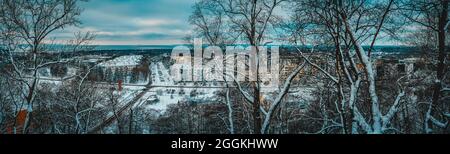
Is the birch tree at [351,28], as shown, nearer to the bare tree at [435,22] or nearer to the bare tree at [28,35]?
the bare tree at [435,22]

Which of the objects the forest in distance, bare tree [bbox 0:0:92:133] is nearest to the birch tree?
the forest in distance

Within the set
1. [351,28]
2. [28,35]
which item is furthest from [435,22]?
[28,35]

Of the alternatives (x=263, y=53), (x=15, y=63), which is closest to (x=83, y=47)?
(x=15, y=63)

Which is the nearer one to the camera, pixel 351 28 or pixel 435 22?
pixel 351 28

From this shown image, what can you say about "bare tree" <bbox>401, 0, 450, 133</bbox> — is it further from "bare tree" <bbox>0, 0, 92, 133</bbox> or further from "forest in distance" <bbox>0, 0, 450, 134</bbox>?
"bare tree" <bbox>0, 0, 92, 133</bbox>

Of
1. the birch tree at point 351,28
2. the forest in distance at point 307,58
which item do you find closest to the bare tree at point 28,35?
the forest in distance at point 307,58

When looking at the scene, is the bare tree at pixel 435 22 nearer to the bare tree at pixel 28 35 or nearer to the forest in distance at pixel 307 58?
the forest in distance at pixel 307 58

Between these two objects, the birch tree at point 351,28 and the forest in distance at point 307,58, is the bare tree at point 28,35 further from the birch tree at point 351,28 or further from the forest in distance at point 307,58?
the birch tree at point 351,28

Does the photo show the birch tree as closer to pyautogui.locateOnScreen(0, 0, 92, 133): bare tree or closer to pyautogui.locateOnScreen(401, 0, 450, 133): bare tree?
pyautogui.locateOnScreen(401, 0, 450, 133): bare tree

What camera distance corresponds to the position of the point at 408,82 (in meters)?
10.8

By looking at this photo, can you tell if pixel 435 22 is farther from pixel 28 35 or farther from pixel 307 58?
pixel 28 35
